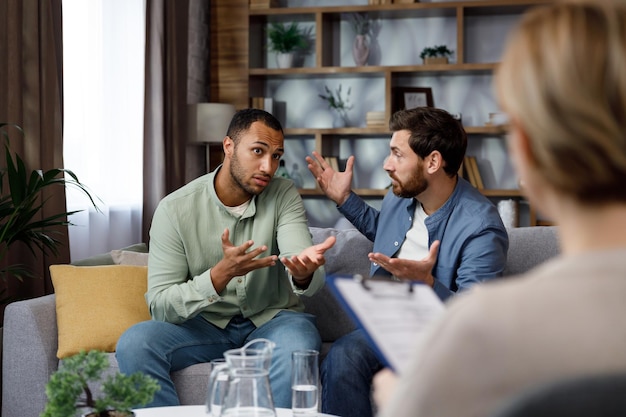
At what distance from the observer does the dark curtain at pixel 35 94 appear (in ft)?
10.7

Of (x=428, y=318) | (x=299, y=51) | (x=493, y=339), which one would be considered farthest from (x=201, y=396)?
(x=299, y=51)

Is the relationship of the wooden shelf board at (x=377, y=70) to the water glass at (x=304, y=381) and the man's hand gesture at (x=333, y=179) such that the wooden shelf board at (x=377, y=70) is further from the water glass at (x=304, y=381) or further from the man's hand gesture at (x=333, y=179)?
the water glass at (x=304, y=381)

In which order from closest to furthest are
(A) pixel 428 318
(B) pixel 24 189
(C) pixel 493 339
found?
(C) pixel 493 339, (A) pixel 428 318, (B) pixel 24 189

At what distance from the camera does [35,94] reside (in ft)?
11.2

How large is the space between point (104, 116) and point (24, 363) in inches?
72.3

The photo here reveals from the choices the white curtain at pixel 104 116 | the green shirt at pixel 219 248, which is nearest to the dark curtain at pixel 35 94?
the white curtain at pixel 104 116

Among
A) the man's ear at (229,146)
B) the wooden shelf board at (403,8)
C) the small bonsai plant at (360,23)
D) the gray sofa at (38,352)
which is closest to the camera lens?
the gray sofa at (38,352)

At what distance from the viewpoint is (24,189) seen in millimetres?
2713

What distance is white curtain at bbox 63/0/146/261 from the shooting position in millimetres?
3924

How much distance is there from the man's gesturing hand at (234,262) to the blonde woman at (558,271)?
168cm

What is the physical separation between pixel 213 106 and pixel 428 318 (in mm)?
4226

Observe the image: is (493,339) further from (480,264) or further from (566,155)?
(480,264)

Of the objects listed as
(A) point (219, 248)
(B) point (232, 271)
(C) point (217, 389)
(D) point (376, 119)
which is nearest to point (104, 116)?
(A) point (219, 248)

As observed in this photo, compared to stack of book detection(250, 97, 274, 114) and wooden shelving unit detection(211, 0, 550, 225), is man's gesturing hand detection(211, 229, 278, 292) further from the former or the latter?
stack of book detection(250, 97, 274, 114)
